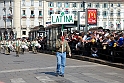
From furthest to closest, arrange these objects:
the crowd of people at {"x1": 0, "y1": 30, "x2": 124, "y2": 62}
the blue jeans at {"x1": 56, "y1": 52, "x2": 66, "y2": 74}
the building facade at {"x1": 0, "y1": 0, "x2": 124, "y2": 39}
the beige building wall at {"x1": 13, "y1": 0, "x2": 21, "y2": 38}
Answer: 1. the beige building wall at {"x1": 13, "y1": 0, "x2": 21, "y2": 38}
2. the building facade at {"x1": 0, "y1": 0, "x2": 124, "y2": 39}
3. the crowd of people at {"x1": 0, "y1": 30, "x2": 124, "y2": 62}
4. the blue jeans at {"x1": 56, "y1": 52, "x2": 66, "y2": 74}

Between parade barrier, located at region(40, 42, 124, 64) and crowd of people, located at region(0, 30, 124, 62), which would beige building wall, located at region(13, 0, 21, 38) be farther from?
parade barrier, located at region(40, 42, 124, 64)

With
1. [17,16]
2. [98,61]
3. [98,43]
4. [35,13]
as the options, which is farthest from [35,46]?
[35,13]

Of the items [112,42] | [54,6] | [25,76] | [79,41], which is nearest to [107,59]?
[112,42]

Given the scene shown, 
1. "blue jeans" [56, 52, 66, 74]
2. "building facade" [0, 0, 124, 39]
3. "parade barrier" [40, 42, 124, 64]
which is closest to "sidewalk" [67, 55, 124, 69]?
"parade barrier" [40, 42, 124, 64]

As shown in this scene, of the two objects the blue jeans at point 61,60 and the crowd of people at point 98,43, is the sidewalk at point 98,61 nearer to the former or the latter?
the crowd of people at point 98,43

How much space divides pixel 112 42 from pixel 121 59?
1.29 m

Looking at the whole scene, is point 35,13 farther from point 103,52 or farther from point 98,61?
point 98,61

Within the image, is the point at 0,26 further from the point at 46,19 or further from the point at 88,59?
the point at 88,59

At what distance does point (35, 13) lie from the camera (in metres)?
101

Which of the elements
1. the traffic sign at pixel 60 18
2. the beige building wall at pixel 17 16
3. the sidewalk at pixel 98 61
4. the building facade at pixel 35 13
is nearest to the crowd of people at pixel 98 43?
the sidewalk at pixel 98 61

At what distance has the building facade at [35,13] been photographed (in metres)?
96.4

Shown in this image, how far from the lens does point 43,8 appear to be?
99625 mm

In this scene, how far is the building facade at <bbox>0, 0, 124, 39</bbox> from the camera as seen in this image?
9638 cm

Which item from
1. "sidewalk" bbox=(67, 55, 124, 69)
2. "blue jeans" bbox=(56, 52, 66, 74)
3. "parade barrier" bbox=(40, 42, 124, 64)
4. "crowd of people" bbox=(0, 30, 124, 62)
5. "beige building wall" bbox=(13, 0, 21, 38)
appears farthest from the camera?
"beige building wall" bbox=(13, 0, 21, 38)
